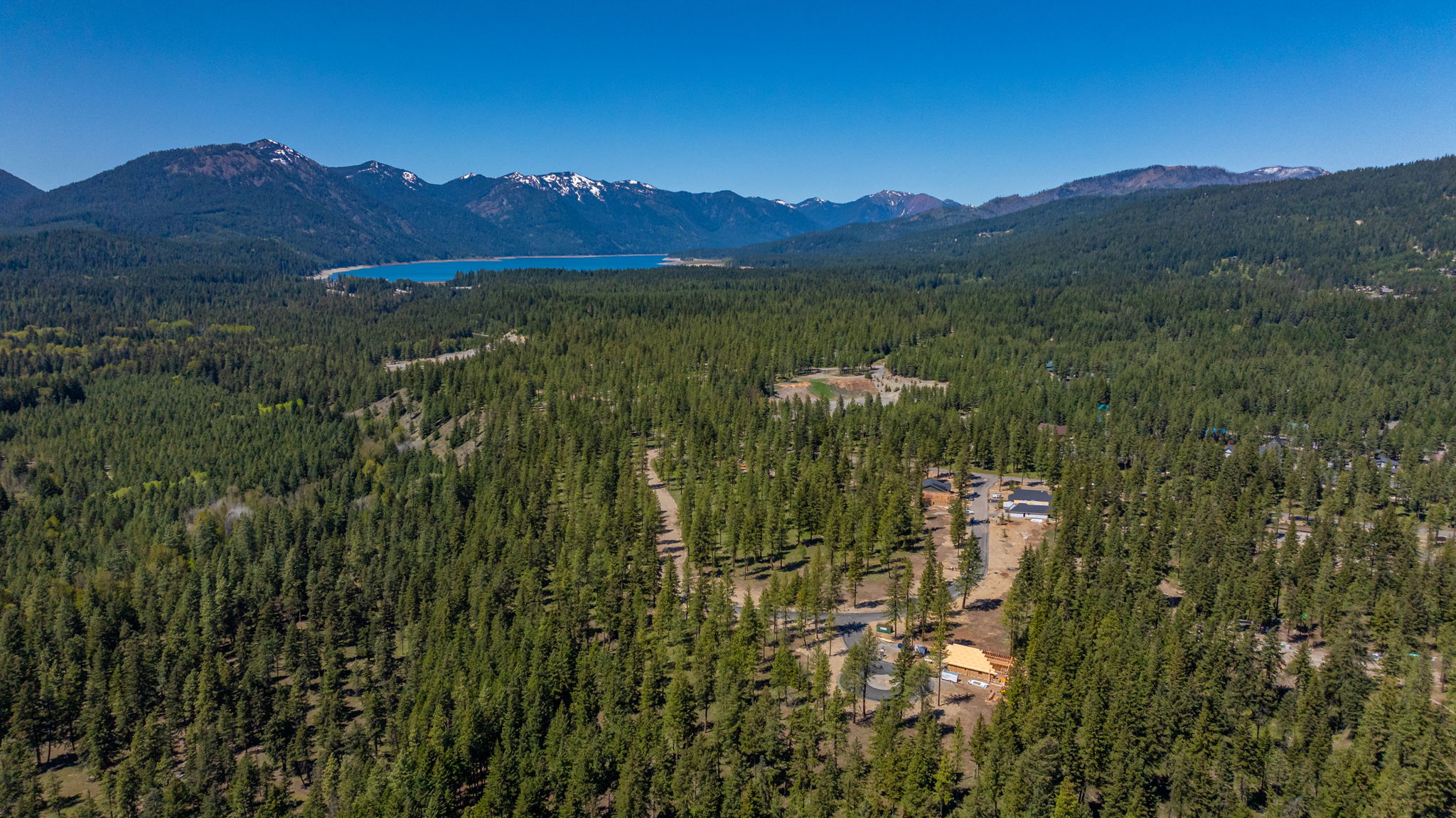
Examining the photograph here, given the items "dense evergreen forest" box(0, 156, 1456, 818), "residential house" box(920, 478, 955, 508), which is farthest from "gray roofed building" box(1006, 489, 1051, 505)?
"residential house" box(920, 478, 955, 508)

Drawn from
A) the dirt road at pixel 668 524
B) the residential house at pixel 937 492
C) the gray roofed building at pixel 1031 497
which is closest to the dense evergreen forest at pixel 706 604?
the dirt road at pixel 668 524

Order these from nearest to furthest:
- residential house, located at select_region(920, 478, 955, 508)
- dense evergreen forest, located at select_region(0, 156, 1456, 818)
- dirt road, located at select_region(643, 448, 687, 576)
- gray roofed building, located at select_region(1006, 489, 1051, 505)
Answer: dense evergreen forest, located at select_region(0, 156, 1456, 818)
dirt road, located at select_region(643, 448, 687, 576)
gray roofed building, located at select_region(1006, 489, 1051, 505)
residential house, located at select_region(920, 478, 955, 508)

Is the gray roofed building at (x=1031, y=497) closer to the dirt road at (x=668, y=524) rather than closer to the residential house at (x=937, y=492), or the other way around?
the residential house at (x=937, y=492)

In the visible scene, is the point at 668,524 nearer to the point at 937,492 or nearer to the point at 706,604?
the point at 706,604

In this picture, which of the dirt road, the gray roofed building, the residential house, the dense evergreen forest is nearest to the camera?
the dense evergreen forest

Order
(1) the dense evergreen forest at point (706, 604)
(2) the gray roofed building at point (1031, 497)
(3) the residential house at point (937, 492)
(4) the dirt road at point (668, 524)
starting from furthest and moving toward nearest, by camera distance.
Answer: (3) the residential house at point (937, 492)
(2) the gray roofed building at point (1031, 497)
(4) the dirt road at point (668, 524)
(1) the dense evergreen forest at point (706, 604)

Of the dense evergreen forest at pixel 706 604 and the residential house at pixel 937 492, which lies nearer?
the dense evergreen forest at pixel 706 604

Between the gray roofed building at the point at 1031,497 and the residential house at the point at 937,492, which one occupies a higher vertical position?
the residential house at the point at 937,492

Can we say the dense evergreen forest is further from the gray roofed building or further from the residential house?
the gray roofed building

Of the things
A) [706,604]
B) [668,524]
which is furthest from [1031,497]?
[706,604]
